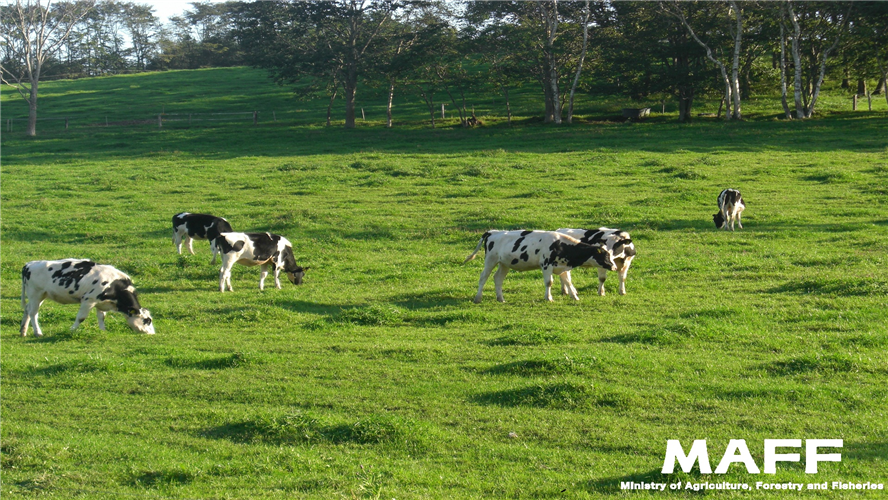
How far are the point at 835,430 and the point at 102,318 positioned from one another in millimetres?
12135

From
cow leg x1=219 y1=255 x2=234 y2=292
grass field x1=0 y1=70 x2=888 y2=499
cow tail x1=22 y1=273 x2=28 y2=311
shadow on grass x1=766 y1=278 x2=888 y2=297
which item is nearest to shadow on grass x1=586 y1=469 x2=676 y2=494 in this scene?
grass field x1=0 y1=70 x2=888 y2=499

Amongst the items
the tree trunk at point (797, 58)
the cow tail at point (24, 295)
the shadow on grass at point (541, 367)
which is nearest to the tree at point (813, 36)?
the tree trunk at point (797, 58)

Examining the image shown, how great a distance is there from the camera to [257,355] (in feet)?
39.5

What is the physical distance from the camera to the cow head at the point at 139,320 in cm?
1419

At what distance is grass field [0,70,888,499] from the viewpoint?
7.95m

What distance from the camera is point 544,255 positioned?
53.2ft

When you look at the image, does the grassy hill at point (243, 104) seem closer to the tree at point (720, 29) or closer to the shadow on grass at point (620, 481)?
the tree at point (720, 29)

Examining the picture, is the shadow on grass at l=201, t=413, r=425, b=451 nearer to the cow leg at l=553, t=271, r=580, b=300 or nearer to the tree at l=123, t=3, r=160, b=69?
the cow leg at l=553, t=271, r=580, b=300

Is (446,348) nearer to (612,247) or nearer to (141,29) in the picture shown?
(612,247)

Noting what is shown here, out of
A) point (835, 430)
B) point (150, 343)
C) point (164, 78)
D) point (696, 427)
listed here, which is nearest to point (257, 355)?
point (150, 343)

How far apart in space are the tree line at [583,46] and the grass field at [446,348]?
2024 centimetres

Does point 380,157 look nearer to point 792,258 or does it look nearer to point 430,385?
point 792,258

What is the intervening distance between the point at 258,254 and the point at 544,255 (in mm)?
7050

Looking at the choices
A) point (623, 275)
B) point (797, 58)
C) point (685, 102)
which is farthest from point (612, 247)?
point (685, 102)
